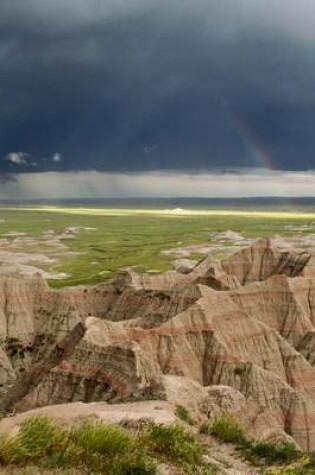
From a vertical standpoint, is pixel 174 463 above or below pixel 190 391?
above

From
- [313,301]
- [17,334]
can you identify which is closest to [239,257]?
[313,301]

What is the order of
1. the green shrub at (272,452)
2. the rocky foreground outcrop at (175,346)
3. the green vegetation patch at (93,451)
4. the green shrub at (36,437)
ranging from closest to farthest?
the green vegetation patch at (93,451) < the green shrub at (36,437) < the green shrub at (272,452) < the rocky foreground outcrop at (175,346)

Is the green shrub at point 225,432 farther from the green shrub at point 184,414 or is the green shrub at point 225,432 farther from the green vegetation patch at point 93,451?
the green vegetation patch at point 93,451

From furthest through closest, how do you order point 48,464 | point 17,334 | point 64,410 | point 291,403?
point 17,334 → point 291,403 → point 64,410 → point 48,464

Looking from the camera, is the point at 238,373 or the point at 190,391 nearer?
the point at 190,391

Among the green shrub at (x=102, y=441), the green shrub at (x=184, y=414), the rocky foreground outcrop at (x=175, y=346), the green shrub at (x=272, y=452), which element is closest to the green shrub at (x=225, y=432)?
the green shrub at (x=272, y=452)

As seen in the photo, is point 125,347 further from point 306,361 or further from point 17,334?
point 17,334
